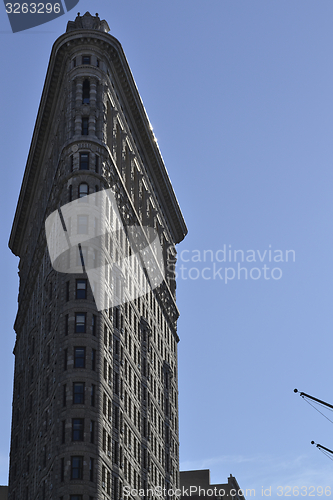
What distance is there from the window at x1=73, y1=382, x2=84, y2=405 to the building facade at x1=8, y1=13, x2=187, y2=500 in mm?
121

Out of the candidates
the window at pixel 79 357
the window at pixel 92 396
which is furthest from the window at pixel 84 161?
the window at pixel 92 396

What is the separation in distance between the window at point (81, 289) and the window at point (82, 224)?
7050mm

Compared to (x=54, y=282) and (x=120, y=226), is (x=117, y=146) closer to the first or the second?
(x=120, y=226)

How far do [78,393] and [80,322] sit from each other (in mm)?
8836

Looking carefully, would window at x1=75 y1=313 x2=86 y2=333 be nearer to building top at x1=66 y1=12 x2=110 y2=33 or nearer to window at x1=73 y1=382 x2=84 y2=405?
window at x1=73 y1=382 x2=84 y2=405

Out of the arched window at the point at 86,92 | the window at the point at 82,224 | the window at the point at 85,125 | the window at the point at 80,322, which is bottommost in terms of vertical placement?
the window at the point at 80,322

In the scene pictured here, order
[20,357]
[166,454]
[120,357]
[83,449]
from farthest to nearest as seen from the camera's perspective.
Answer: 1. [20,357]
2. [166,454]
3. [120,357]
4. [83,449]

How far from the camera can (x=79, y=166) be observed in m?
113

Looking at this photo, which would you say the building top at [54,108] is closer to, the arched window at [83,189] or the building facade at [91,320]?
the building facade at [91,320]

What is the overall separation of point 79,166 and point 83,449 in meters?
38.3

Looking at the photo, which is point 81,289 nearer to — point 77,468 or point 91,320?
point 91,320

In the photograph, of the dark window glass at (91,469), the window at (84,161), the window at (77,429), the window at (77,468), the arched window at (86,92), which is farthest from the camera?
the arched window at (86,92)

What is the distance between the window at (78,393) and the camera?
95625 millimetres

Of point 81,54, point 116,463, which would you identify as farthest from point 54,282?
point 81,54
